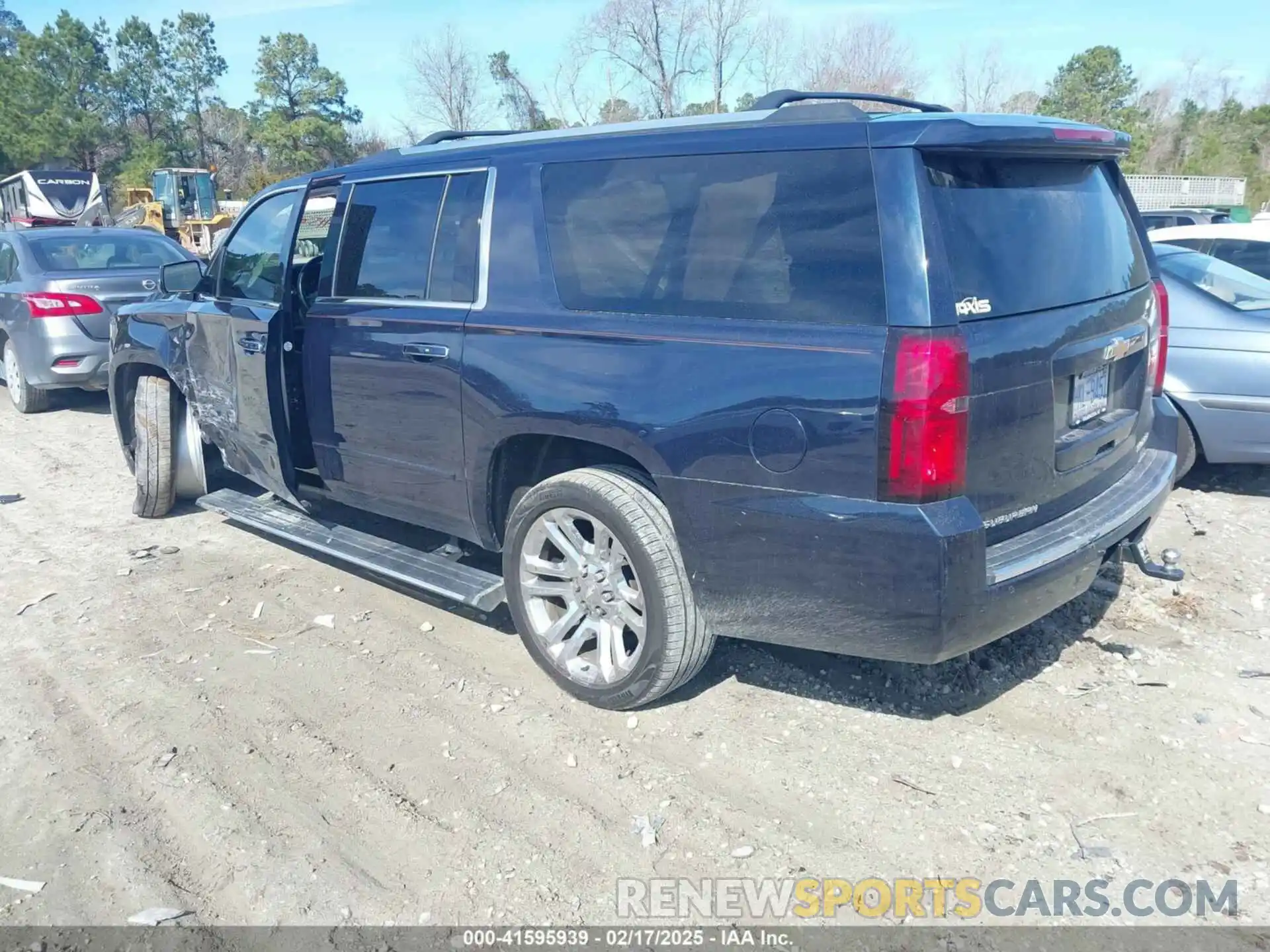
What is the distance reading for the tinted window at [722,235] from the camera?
288 cm

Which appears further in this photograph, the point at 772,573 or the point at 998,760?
the point at 998,760

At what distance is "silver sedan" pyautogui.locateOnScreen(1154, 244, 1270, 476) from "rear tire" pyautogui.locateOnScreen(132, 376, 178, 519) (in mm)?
5910

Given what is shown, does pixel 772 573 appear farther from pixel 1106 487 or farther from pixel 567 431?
pixel 1106 487

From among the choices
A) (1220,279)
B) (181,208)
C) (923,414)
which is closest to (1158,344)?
(923,414)

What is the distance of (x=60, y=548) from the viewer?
5.71 m

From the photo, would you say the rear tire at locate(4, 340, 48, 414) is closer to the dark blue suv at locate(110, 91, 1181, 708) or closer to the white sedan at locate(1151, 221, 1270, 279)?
the dark blue suv at locate(110, 91, 1181, 708)

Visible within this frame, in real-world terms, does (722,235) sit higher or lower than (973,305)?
higher

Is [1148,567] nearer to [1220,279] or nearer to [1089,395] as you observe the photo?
[1089,395]

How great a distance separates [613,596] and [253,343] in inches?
94.8

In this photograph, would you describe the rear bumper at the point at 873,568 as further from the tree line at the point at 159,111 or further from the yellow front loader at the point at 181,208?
the tree line at the point at 159,111

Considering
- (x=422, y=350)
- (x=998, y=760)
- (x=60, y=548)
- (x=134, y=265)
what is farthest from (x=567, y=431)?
(x=134, y=265)

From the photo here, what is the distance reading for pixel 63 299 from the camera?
28.9ft

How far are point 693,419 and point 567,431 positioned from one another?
60cm

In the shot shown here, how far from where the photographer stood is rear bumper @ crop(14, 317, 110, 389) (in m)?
8.80
